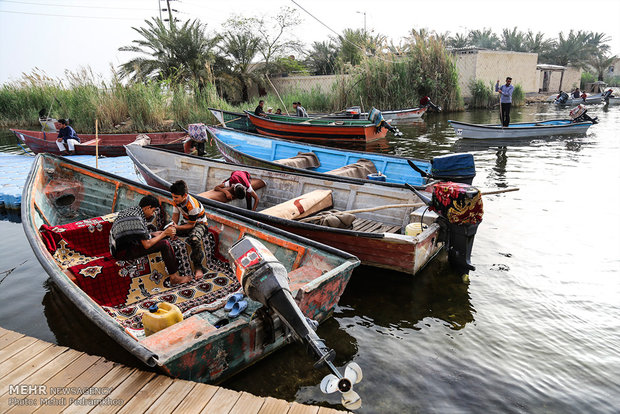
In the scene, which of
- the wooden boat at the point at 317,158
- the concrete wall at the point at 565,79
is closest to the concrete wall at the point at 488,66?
the concrete wall at the point at 565,79

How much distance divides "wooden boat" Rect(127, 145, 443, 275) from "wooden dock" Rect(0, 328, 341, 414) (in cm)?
241

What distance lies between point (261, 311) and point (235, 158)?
21.4 feet

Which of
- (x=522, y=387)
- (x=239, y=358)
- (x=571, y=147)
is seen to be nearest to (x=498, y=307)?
(x=522, y=387)

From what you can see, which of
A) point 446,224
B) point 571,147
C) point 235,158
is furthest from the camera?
point 571,147

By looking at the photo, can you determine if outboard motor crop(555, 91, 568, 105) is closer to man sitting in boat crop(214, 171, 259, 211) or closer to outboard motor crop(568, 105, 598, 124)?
outboard motor crop(568, 105, 598, 124)

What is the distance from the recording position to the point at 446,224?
4.57 metres

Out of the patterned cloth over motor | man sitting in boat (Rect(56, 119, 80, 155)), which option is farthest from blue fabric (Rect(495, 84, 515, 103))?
man sitting in boat (Rect(56, 119, 80, 155))

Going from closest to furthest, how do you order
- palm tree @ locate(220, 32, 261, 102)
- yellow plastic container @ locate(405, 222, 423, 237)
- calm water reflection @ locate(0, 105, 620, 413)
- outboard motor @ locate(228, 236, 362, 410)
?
outboard motor @ locate(228, 236, 362, 410) < calm water reflection @ locate(0, 105, 620, 413) < yellow plastic container @ locate(405, 222, 423, 237) < palm tree @ locate(220, 32, 261, 102)

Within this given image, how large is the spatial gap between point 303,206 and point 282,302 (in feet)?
9.62

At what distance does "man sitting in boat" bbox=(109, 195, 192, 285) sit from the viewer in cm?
387

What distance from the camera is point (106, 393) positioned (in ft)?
8.55

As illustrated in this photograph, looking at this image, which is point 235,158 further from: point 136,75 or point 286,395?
point 136,75

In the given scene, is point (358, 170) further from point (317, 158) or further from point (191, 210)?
point (191, 210)

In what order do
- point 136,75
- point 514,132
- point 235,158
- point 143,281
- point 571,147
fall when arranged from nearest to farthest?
point 143,281
point 235,158
point 571,147
point 514,132
point 136,75
